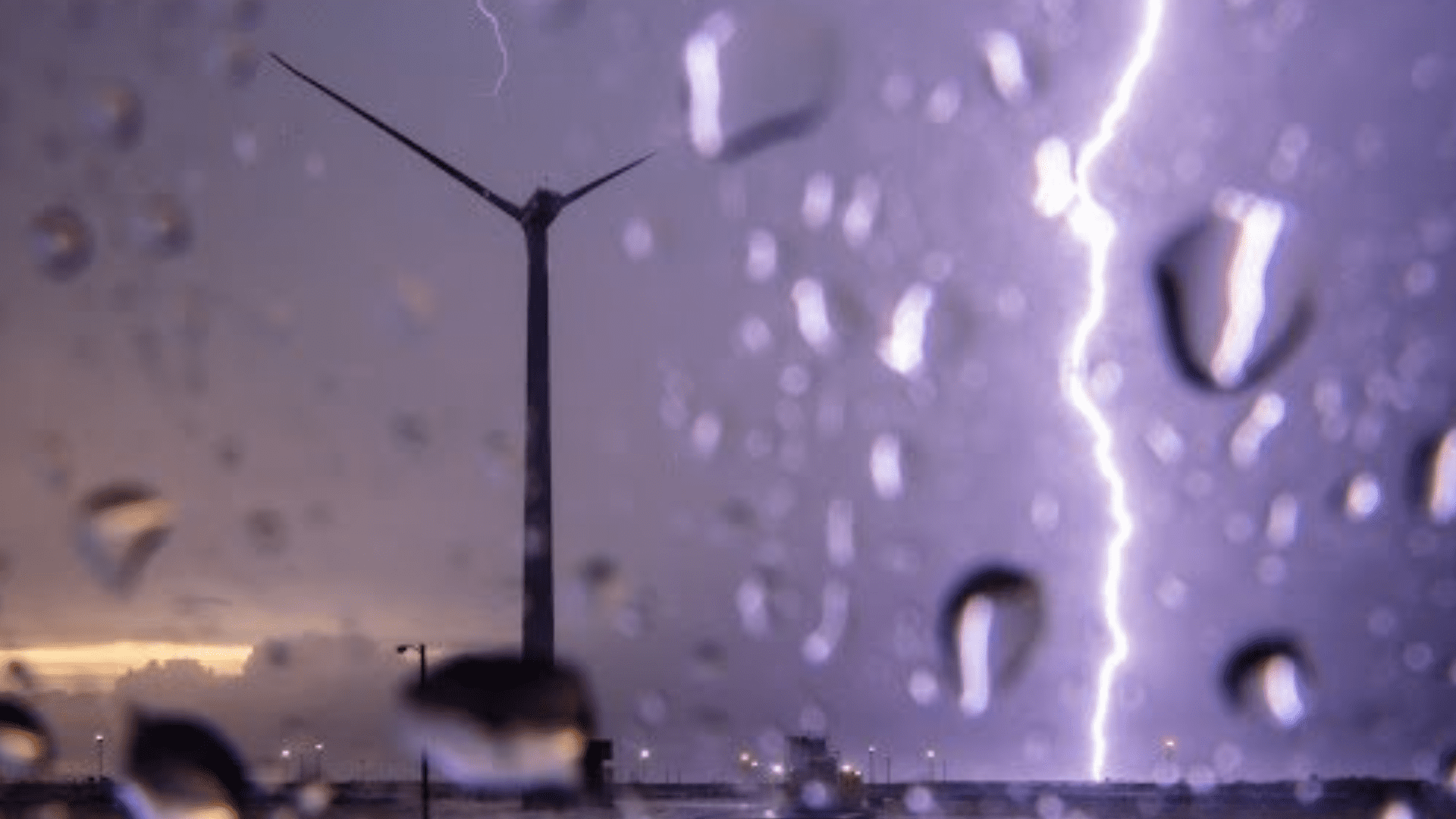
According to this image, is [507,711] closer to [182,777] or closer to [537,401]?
[182,777]

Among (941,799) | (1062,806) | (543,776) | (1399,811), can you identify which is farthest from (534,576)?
(941,799)

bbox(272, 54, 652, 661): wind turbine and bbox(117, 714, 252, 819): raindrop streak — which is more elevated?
bbox(272, 54, 652, 661): wind turbine

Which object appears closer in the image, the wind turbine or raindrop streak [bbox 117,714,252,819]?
raindrop streak [bbox 117,714,252,819]

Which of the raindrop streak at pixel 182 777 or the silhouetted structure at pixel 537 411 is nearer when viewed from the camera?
the raindrop streak at pixel 182 777

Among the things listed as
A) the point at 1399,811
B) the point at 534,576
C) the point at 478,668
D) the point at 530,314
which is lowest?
the point at 1399,811

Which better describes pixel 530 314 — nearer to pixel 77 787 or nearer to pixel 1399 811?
pixel 1399 811

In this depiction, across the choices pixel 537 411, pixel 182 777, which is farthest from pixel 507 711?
pixel 537 411

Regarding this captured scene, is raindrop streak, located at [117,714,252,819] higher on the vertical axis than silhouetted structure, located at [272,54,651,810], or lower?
lower

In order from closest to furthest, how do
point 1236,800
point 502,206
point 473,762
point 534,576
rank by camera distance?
point 473,762 → point 534,576 → point 502,206 → point 1236,800
